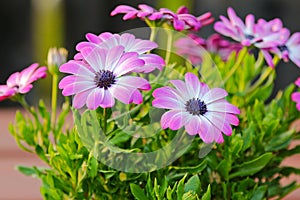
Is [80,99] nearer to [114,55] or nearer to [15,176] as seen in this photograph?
[114,55]

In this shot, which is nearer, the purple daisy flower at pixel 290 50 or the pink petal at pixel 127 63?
the pink petal at pixel 127 63

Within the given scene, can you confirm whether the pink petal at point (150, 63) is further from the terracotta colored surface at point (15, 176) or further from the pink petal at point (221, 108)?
the terracotta colored surface at point (15, 176)

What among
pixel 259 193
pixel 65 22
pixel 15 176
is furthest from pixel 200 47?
pixel 65 22

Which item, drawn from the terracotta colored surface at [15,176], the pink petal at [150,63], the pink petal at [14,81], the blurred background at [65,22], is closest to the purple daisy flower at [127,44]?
the pink petal at [150,63]

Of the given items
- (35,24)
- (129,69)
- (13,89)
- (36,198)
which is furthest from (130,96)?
(35,24)

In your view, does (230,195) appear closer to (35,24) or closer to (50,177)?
(50,177)
